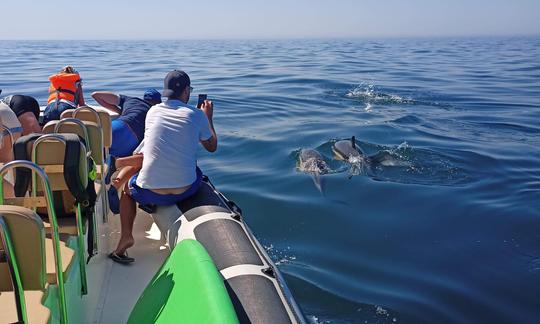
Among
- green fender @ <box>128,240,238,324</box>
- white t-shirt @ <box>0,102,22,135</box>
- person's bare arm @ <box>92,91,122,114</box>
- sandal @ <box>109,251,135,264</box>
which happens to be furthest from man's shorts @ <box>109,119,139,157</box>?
green fender @ <box>128,240,238,324</box>

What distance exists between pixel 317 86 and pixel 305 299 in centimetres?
1603

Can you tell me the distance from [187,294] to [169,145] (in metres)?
1.87

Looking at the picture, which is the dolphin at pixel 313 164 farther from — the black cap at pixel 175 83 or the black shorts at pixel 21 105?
the black shorts at pixel 21 105

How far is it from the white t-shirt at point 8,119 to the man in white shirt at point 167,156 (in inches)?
41.9

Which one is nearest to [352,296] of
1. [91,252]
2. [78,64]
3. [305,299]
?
[305,299]

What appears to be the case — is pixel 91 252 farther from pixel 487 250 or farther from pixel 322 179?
pixel 322 179

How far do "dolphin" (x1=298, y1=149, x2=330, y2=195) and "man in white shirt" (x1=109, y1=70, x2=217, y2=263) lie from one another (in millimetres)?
4352

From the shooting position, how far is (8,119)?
4117 mm

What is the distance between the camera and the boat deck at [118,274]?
3750mm

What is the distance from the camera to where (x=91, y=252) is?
13.7 feet

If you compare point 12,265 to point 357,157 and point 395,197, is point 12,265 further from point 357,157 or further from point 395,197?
point 357,157

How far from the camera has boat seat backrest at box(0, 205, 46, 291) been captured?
7.27 ft

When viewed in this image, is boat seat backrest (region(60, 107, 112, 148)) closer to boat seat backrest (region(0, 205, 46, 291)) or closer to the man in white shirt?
the man in white shirt

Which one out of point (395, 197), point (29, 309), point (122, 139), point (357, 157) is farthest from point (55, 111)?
point (357, 157)
